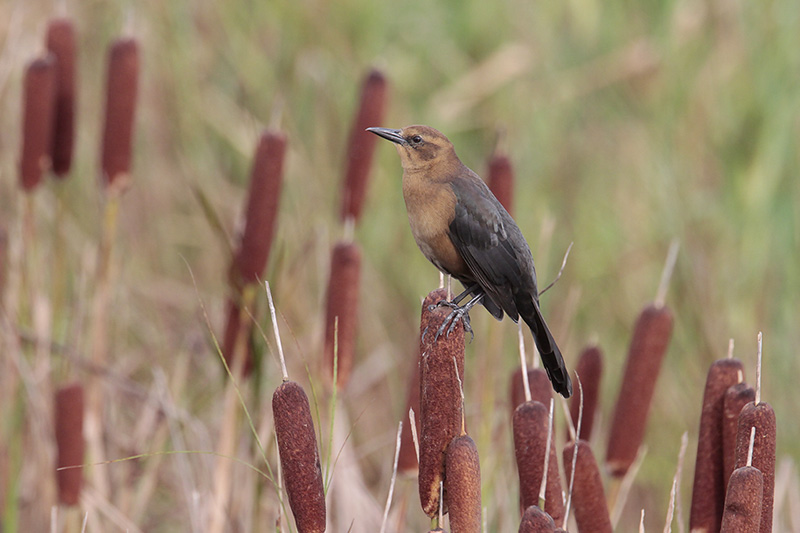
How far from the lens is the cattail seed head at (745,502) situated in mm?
1477

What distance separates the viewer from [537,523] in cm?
138

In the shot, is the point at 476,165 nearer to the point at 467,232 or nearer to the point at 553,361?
the point at 467,232

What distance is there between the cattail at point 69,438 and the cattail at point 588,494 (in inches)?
47.8

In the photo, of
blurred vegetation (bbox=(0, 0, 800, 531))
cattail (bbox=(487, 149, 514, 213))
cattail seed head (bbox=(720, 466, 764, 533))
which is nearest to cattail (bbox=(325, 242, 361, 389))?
cattail (bbox=(487, 149, 514, 213))

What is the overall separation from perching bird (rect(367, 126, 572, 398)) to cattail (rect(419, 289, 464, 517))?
15.4 inches

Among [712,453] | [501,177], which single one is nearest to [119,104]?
[501,177]

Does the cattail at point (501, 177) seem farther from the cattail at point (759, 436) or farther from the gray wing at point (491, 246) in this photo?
the cattail at point (759, 436)

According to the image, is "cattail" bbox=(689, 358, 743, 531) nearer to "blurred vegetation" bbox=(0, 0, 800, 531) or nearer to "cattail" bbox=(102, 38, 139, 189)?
"cattail" bbox=(102, 38, 139, 189)

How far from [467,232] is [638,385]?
57 centimetres

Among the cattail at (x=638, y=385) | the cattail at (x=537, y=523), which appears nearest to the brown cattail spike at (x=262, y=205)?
the cattail at (x=638, y=385)

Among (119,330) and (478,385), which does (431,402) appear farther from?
(119,330)

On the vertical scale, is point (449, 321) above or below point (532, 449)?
above

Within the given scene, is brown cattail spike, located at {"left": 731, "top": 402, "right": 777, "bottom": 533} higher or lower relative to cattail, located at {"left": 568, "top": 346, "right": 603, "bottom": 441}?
lower

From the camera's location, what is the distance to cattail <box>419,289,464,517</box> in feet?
5.06
